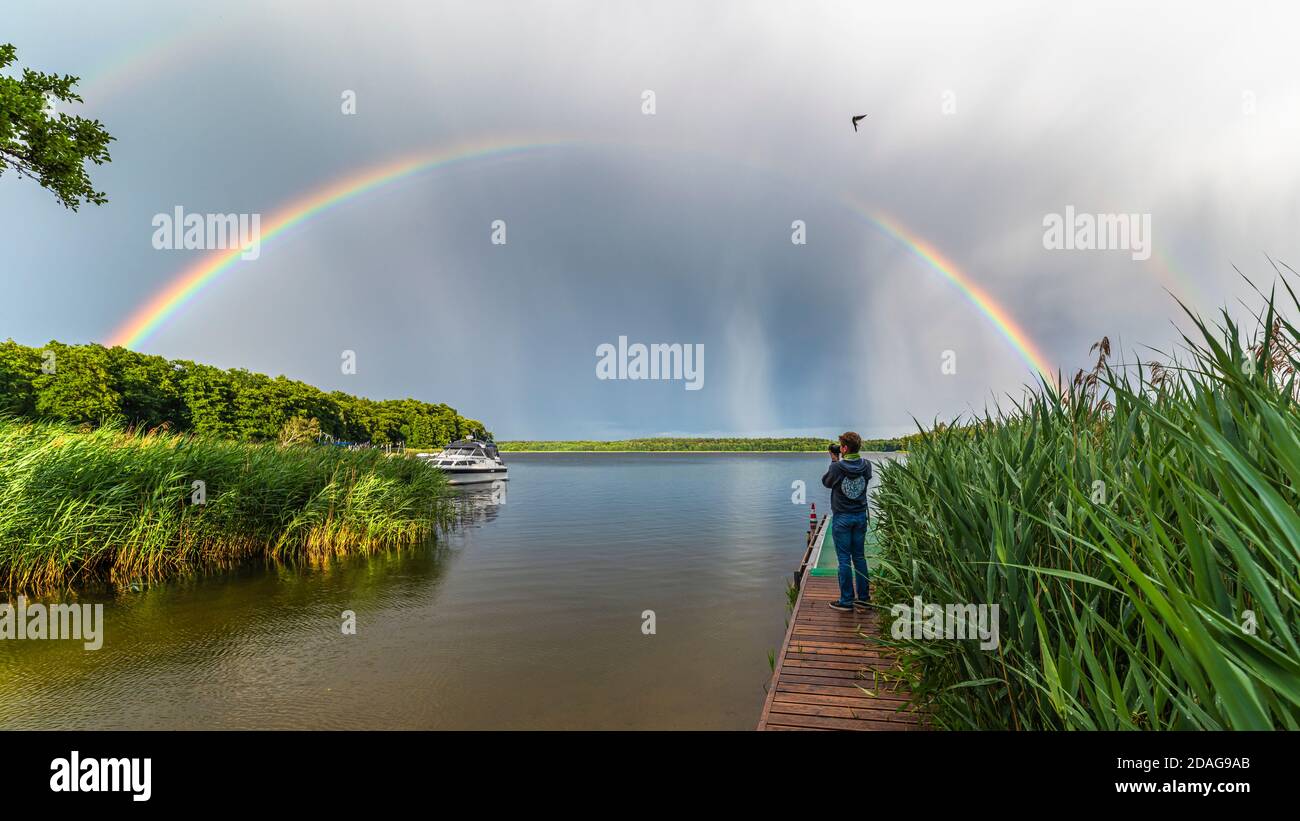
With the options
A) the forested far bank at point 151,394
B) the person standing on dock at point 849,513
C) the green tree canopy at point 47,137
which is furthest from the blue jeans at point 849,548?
the forested far bank at point 151,394

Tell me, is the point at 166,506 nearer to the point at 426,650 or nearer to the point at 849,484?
the point at 426,650

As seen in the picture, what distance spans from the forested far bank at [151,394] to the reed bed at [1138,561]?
42.6 m

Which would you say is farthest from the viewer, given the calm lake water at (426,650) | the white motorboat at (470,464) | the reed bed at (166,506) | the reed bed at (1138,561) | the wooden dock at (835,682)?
the white motorboat at (470,464)

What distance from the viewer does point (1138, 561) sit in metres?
3.18

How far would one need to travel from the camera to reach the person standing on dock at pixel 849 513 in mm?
7758

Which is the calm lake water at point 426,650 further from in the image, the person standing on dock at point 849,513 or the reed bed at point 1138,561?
the reed bed at point 1138,561

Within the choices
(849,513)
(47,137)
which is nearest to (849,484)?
(849,513)

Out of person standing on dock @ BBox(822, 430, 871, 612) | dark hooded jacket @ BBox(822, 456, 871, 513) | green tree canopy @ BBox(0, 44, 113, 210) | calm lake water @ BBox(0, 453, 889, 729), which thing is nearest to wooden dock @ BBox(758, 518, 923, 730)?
person standing on dock @ BBox(822, 430, 871, 612)

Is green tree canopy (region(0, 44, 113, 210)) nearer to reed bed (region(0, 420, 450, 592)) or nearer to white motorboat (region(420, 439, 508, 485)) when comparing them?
reed bed (region(0, 420, 450, 592))

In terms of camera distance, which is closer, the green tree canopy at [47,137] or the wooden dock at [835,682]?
the wooden dock at [835,682]

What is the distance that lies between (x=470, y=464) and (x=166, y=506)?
28.9 metres
